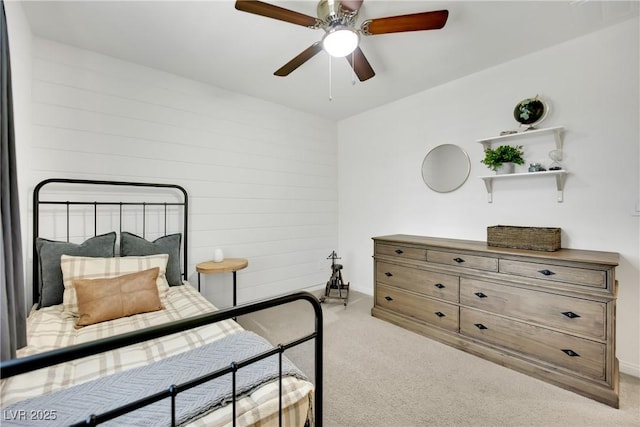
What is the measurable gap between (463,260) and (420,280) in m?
0.47

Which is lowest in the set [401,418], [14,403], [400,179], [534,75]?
[401,418]

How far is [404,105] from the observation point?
3.45m

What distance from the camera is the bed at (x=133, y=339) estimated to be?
0.90 meters

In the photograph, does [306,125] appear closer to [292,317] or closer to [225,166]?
[225,166]

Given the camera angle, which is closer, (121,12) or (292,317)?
(121,12)

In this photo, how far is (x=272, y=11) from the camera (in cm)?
159

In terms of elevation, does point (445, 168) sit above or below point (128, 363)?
above

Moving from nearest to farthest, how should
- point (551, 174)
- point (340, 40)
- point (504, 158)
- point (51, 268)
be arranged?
point (340, 40)
point (51, 268)
point (551, 174)
point (504, 158)

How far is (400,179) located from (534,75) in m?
1.60

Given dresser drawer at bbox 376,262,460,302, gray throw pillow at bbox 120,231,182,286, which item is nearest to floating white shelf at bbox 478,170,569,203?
dresser drawer at bbox 376,262,460,302

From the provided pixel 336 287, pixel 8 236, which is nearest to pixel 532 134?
pixel 336 287

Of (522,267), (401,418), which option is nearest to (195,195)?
(401,418)

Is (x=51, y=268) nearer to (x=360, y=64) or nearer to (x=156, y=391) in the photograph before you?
(x=156, y=391)

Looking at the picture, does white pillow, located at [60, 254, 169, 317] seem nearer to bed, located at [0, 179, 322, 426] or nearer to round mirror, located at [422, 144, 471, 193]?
bed, located at [0, 179, 322, 426]
